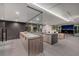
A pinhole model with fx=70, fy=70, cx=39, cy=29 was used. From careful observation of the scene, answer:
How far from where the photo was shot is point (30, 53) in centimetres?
281

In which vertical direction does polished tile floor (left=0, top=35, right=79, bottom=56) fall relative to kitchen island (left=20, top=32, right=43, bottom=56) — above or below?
below

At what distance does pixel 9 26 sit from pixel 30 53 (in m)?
5.15

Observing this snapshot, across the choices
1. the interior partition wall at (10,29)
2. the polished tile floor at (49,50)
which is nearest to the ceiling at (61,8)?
the polished tile floor at (49,50)


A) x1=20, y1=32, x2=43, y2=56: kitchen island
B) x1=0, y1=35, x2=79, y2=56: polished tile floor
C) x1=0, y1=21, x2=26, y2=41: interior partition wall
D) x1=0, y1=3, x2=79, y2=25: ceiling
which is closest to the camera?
x1=0, y1=3, x2=79, y2=25: ceiling

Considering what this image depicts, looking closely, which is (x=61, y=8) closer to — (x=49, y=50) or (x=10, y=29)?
(x=49, y=50)

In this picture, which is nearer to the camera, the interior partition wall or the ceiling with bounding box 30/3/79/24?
the ceiling with bounding box 30/3/79/24

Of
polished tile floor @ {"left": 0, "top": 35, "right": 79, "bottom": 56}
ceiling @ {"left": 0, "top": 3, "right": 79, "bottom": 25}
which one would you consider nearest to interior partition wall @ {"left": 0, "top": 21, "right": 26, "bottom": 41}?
polished tile floor @ {"left": 0, "top": 35, "right": 79, "bottom": 56}

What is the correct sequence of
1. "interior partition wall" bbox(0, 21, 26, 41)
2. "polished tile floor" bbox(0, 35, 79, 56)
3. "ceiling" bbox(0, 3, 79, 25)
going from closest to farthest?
"ceiling" bbox(0, 3, 79, 25), "polished tile floor" bbox(0, 35, 79, 56), "interior partition wall" bbox(0, 21, 26, 41)

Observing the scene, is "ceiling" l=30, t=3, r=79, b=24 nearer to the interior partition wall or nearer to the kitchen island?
the kitchen island

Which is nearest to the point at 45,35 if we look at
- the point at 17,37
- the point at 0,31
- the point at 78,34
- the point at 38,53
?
the point at 38,53

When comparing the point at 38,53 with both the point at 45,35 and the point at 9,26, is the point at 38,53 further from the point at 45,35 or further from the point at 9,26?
the point at 9,26

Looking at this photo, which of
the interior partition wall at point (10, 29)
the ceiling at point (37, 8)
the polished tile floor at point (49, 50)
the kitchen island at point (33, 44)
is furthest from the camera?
the interior partition wall at point (10, 29)

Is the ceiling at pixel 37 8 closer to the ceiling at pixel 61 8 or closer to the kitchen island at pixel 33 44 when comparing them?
the ceiling at pixel 61 8

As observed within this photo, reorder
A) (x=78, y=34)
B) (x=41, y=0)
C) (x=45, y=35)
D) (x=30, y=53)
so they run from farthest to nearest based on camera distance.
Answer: (x=78, y=34) < (x=45, y=35) < (x=30, y=53) < (x=41, y=0)
